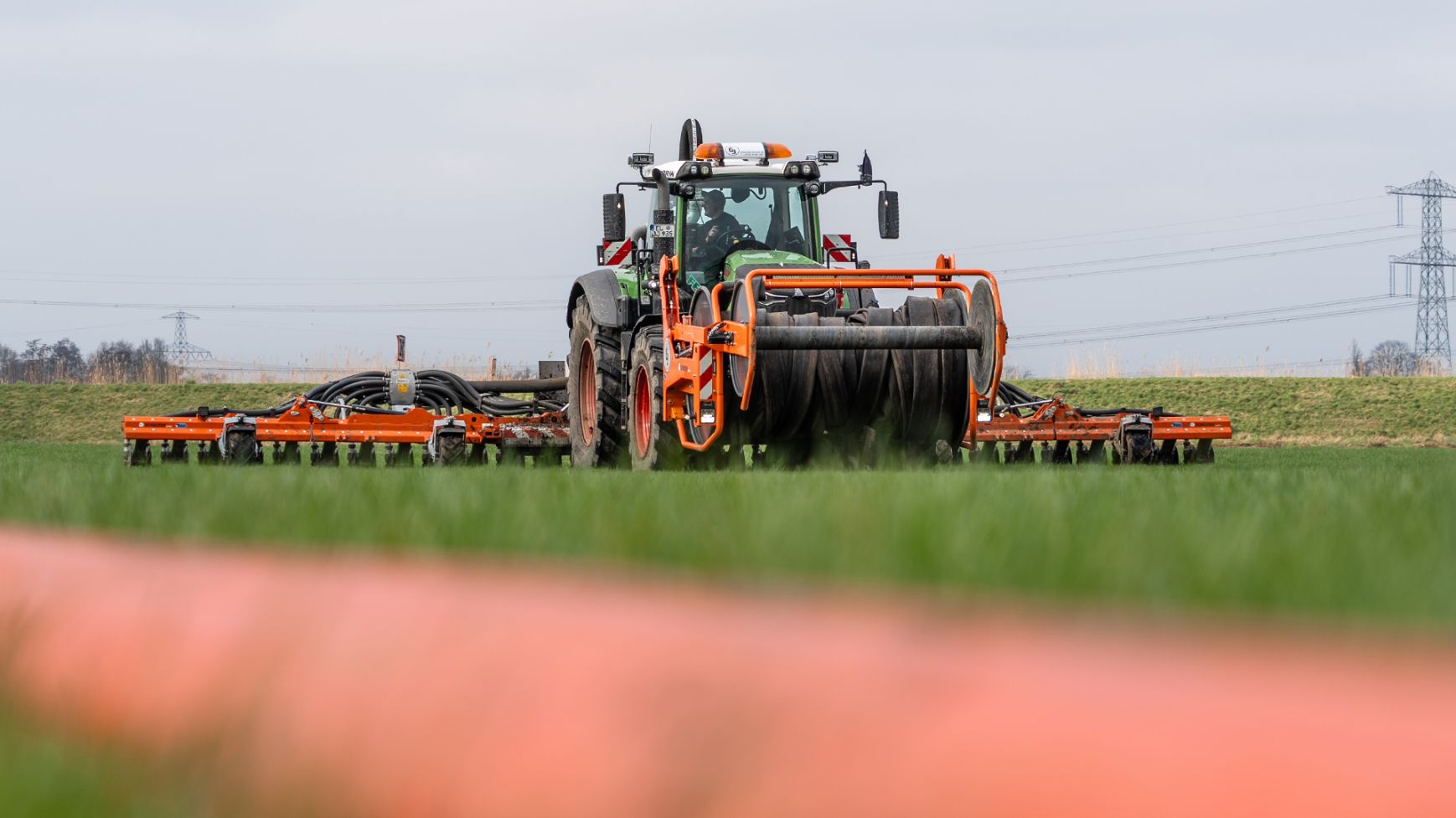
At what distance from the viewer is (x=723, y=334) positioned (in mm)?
10867

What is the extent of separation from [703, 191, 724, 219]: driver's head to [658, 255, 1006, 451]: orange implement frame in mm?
1162

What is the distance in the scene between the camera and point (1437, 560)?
63.0 inches

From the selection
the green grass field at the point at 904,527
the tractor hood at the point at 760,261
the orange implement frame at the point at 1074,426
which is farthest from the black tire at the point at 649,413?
the green grass field at the point at 904,527

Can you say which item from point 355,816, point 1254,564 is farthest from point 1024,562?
point 355,816

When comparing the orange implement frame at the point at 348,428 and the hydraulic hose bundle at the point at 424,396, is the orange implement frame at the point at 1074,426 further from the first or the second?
the hydraulic hose bundle at the point at 424,396

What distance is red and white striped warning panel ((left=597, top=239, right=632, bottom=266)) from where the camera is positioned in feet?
48.8

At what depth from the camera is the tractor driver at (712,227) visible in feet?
43.9

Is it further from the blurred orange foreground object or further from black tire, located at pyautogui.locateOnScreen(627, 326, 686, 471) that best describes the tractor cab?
the blurred orange foreground object

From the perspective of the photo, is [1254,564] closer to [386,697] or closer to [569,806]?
[569,806]

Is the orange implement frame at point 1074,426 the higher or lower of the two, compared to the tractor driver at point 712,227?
lower

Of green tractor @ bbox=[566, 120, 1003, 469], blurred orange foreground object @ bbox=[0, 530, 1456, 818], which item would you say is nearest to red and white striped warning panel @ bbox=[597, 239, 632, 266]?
green tractor @ bbox=[566, 120, 1003, 469]

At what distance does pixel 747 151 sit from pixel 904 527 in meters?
11.8

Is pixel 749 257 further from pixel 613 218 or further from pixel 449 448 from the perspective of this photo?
pixel 449 448

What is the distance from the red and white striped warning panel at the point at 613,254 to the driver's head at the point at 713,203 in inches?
60.1
